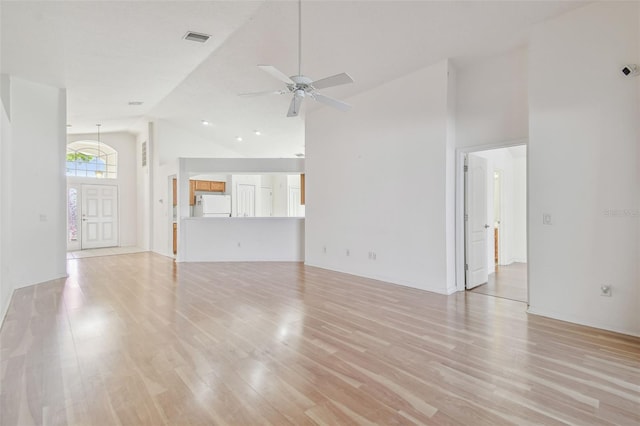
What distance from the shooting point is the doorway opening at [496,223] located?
4.76 meters

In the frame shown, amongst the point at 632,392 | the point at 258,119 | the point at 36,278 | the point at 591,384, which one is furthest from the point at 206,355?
the point at 258,119

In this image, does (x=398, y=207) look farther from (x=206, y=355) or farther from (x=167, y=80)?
(x=167, y=80)

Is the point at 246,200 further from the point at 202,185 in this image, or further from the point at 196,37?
the point at 196,37

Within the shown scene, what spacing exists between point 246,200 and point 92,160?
4668 mm

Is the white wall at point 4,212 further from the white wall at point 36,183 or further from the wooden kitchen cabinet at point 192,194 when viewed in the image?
the wooden kitchen cabinet at point 192,194

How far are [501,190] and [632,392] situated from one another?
5.47 meters

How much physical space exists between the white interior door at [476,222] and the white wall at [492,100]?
1.53 feet

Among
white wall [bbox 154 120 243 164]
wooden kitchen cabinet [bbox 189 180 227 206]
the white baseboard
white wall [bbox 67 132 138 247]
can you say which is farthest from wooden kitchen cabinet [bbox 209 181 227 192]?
the white baseboard

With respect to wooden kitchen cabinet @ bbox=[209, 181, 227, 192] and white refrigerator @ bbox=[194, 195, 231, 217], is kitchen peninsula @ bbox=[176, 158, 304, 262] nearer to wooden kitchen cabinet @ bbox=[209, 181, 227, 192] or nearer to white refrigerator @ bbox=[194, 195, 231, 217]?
white refrigerator @ bbox=[194, 195, 231, 217]

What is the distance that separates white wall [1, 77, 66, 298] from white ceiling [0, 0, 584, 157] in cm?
43

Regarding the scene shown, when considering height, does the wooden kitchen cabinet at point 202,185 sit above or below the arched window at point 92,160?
below

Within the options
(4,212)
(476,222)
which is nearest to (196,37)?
(4,212)

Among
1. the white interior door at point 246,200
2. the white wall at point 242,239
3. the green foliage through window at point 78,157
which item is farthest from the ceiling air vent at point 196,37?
the green foliage through window at point 78,157

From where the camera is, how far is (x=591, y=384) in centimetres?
218
